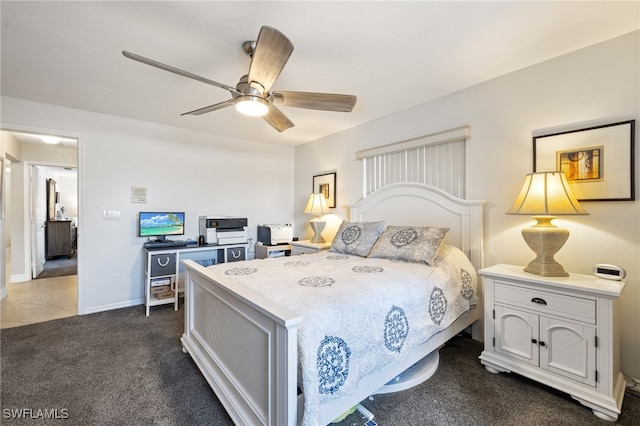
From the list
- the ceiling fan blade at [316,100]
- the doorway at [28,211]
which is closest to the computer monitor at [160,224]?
the doorway at [28,211]

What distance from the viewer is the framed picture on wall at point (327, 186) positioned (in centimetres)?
391

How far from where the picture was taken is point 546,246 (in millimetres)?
1821

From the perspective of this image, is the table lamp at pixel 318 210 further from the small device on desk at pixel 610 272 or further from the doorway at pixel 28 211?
the doorway at pixel 28 211

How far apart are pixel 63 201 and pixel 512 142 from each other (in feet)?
34.9

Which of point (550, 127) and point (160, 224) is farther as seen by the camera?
point (160, 224)

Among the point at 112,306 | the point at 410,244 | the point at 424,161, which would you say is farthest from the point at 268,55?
the point at 112,306

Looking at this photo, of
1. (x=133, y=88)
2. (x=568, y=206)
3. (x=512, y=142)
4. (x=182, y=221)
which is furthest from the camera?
(x=182, y=221)

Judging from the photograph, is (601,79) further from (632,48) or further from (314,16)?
(314,16)

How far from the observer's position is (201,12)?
1562 millimetres

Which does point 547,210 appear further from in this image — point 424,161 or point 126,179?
point 126,179

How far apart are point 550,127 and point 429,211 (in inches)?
45.2

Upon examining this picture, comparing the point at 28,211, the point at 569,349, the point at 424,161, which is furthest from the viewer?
the point at 28,211

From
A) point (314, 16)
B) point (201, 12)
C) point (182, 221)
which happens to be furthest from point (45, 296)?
point (314, 16)

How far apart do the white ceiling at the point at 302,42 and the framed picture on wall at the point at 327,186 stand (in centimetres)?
147
